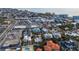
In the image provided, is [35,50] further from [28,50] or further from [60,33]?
[60,33]

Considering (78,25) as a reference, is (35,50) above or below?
below

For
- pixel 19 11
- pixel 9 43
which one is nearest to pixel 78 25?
pixel 19 11

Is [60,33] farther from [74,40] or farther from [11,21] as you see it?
[11,21]

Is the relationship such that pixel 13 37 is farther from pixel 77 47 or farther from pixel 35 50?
pixel 77 47

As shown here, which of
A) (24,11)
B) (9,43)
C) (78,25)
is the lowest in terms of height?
(9,43)

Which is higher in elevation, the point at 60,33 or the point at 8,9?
the point at 8,9
